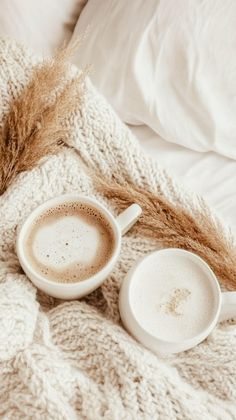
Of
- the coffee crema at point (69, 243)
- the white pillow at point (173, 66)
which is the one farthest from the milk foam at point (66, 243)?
the white pillow at point (173, 66)

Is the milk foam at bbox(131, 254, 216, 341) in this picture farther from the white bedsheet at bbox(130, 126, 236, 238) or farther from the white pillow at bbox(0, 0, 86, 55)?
the white pillow at bbox(0, 0, 86, 55)

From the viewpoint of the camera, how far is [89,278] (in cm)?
59

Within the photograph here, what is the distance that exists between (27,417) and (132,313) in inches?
6.1

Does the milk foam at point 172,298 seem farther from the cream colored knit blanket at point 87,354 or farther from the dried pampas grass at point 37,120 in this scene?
the dried pampas grass at point 37,120

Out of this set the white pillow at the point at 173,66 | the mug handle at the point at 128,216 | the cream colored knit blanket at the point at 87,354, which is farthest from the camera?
the white pillow at the point at 173,66

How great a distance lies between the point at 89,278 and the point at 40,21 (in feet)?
1.65

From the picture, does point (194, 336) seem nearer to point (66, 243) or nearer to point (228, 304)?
point (228, 304)

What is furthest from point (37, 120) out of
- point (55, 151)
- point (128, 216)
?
point (128, 216)

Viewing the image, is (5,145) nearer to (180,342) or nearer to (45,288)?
(45,288)

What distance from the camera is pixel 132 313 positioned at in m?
0.58

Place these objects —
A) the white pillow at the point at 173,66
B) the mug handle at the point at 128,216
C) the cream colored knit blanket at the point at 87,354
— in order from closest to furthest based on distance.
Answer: the cream colored knit blanket at the point at 87,354 < the mug handle at the point at 128,216 < the white pillow at the point at 173,66

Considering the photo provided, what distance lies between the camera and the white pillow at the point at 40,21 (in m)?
0.85

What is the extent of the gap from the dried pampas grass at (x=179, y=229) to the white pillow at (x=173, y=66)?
16 centimetres

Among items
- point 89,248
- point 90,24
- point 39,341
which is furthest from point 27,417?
point 90,24
